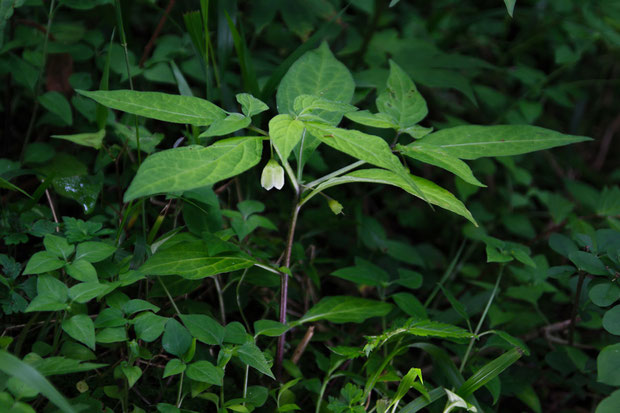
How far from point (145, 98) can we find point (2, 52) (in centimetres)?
85

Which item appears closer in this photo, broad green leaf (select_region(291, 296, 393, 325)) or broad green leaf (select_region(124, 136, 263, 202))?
broad green leaf (select_region(124, 136, 263, 202))

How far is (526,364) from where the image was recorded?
5.14ft

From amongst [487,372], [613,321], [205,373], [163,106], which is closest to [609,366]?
[613,321]

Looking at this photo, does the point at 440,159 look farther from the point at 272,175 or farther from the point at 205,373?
the point at 205,373

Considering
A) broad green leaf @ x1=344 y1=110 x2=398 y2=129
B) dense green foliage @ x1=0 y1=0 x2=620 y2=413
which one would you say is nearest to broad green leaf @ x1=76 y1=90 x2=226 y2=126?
dense green foliage @ x1=0 y1=0 x2=620 y2=413

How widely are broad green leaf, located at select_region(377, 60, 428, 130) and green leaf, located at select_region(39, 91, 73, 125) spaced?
1007mm

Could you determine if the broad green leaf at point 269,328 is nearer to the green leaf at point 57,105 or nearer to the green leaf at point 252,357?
the green leaf at point 252,357

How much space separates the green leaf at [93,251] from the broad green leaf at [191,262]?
0.30ft

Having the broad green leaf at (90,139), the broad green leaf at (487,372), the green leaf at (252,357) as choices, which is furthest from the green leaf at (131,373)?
the broad green leaf at (487,372)

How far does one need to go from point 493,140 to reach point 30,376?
107 centimetres

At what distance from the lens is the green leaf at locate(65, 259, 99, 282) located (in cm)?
105

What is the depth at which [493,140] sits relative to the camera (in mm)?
1170

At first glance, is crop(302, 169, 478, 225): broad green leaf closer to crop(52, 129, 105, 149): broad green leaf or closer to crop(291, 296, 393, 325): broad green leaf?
crop(291, 296, 393, 325): broad green leaf

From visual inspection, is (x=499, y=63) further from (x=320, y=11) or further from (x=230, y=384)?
(x=230, y=384)
